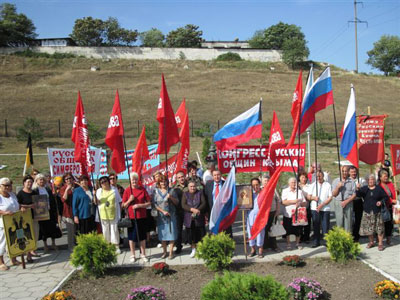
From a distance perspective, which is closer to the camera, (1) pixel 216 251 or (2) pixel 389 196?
(1) pixel 216 251

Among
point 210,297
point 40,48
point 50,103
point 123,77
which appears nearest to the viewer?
point 210,297

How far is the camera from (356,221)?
29.9 ft

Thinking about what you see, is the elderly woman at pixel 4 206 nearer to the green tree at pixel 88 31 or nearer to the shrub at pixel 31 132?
the shrub at pixel 31 132

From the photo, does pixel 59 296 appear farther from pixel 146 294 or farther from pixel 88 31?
pixel 88 31

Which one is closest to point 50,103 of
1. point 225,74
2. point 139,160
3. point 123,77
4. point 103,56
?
point 123,77

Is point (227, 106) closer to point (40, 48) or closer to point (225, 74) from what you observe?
point (225, 74)

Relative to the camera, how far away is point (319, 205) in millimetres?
8766

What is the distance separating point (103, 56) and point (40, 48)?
1338 centimetres

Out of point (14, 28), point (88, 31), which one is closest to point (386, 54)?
point (88, 31)

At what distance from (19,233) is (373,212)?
727cm

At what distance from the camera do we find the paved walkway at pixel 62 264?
6652mm

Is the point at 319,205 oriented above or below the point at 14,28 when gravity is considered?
below

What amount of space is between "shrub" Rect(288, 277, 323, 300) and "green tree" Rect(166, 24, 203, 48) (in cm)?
10462

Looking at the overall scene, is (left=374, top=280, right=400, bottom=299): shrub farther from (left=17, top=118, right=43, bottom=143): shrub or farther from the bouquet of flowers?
(left=17, top=118, right=43, bottom=143): shrub
